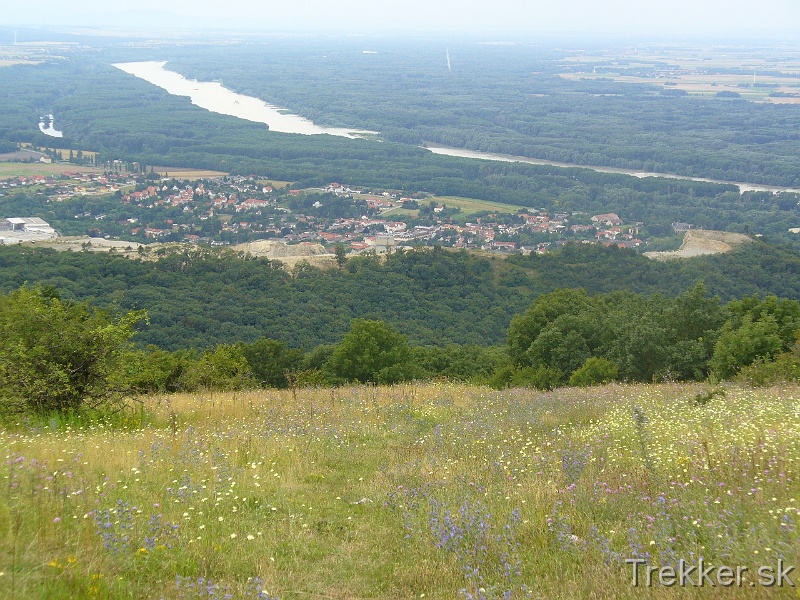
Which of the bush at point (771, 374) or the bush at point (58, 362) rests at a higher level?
the bush at point (58, 362)

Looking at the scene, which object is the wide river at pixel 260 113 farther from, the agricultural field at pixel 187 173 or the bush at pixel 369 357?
the bush at pixel 369 357

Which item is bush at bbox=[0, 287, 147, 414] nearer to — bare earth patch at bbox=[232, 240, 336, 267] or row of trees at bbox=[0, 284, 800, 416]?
row of trees at bbox=[0, 284, 800, 416]

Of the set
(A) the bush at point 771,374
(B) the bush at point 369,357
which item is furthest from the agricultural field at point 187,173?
(A) the bush at point 771,374

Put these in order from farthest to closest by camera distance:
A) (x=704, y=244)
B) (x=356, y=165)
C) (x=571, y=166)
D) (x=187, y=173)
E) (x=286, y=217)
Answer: (x=571, y=166)
(x=356, y=165)
(x=187, y=173)
(x=286, y=217)
(x=704, y=244)

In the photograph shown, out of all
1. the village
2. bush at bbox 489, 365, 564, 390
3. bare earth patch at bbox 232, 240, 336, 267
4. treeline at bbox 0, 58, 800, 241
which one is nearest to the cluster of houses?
Result: the village

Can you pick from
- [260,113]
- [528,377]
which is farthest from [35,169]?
[528,377]

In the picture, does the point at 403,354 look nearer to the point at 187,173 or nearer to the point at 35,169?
the point at 187,173
